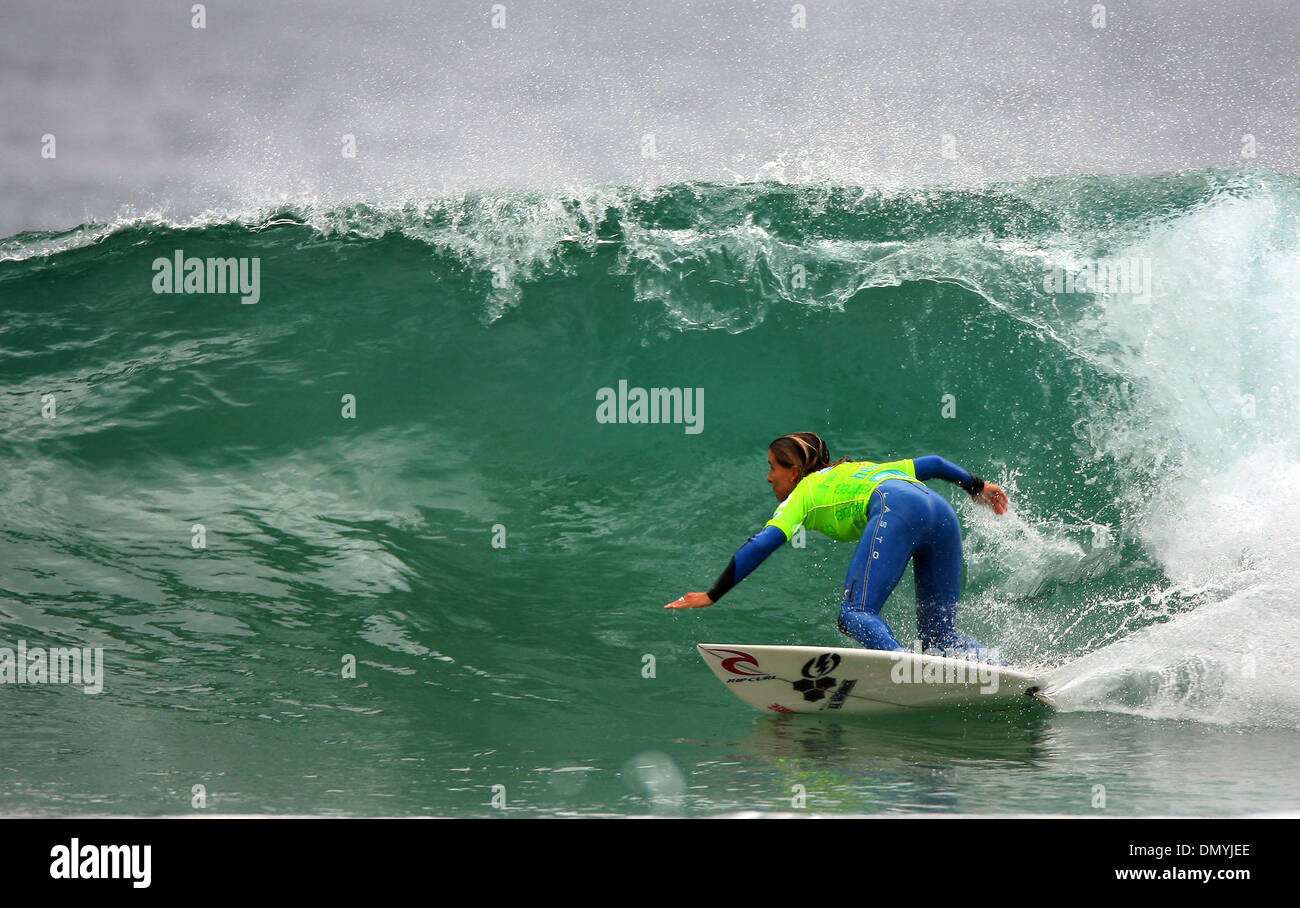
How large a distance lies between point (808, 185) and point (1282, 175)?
3.78 meters

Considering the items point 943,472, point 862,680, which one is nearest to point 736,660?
point 862,680

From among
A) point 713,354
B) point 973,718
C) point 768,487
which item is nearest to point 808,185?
point 713,354

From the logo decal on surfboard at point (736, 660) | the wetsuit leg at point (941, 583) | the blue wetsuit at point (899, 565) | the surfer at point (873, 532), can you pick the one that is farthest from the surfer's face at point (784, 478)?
the logo decal on surfboard at point (736, 660)

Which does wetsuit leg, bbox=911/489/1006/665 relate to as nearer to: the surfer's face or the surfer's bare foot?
the surfer's bare foot

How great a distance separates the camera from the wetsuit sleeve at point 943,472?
514cm

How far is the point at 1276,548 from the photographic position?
5680 mm

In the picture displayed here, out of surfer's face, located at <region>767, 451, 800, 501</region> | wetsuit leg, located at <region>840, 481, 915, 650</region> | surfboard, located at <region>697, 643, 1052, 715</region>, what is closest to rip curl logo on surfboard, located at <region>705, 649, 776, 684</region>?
surfboard, located at <region>697, 643, 1052, 715</region>

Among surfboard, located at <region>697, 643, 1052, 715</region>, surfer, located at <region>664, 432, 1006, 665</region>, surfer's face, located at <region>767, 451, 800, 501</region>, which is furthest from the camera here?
surfer's face, located at <region>767, 451, 800, 501</region>

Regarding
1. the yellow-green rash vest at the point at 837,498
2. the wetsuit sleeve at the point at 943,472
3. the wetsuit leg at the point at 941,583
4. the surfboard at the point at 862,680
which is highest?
the wetsuit sleeve at the point at 943,472

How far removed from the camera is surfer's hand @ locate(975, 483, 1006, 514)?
17.1ft

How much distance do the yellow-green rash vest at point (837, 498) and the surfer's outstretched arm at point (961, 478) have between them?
275 mm

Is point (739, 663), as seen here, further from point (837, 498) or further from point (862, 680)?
point (837, 498)

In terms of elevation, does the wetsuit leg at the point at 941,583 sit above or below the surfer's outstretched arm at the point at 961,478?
below

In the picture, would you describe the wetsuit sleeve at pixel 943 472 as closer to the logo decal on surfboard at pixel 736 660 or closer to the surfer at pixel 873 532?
the surfer at pixel 873 532
